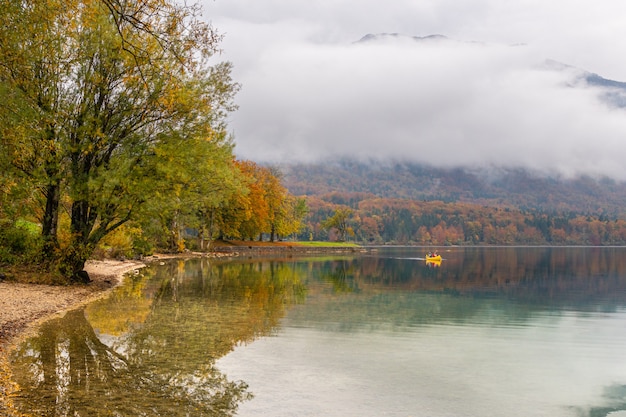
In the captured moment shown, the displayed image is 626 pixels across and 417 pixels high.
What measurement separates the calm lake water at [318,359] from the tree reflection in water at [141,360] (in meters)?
0.04

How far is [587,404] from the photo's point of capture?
12.6 meters

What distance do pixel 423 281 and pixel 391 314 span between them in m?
23.4

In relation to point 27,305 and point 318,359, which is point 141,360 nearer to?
point 318,359

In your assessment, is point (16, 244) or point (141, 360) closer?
point (141, 360)

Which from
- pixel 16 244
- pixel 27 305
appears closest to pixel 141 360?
pixel 27 305

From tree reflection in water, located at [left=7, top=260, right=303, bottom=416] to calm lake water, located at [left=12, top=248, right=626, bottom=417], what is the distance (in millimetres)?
42

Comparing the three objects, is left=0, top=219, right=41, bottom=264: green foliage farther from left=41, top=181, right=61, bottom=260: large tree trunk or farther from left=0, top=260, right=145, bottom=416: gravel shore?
left=0, top=260, right=145, bottom=416: gravel shore

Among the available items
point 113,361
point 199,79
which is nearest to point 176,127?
point 199,79

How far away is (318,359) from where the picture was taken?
1589cm

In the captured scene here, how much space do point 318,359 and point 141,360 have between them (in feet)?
15.5

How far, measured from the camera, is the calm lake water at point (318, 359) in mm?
11562

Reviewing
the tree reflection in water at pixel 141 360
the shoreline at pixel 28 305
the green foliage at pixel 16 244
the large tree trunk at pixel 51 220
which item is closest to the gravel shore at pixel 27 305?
the shoreline at pixel 28 305

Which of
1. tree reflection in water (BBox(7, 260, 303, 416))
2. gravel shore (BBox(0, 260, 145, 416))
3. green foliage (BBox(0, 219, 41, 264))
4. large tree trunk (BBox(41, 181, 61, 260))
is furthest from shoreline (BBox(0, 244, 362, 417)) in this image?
green foliage (BBox(0, 219, 41, 264))

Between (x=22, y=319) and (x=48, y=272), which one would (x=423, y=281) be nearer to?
(x=48, y=272)
